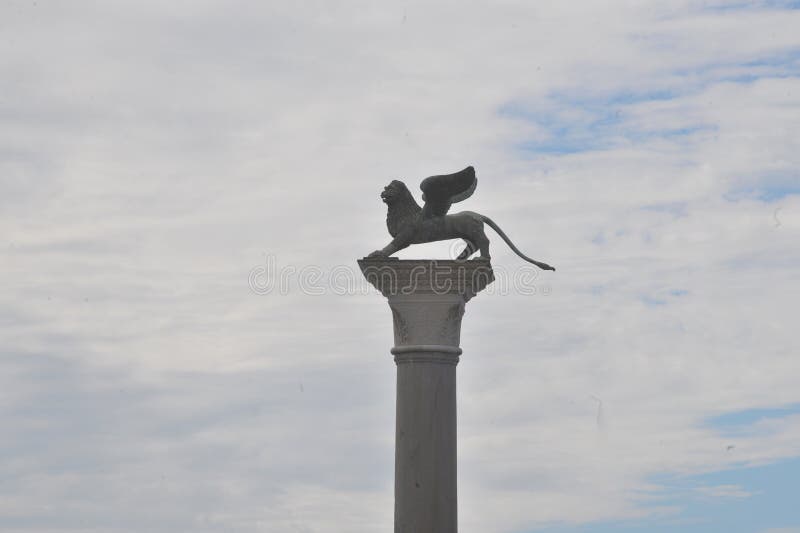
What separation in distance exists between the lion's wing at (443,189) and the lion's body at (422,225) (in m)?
0.11

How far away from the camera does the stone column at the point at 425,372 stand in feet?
58.5

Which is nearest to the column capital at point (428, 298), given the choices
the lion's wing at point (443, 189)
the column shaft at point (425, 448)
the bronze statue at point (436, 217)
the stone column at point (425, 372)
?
the stone column at point (425, 372)

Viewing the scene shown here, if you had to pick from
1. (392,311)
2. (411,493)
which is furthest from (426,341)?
(411,493)

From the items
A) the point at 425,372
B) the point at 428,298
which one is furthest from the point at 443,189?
the point at 425,372

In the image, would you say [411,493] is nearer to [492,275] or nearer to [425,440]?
[425,440]

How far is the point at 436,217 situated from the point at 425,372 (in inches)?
97.9

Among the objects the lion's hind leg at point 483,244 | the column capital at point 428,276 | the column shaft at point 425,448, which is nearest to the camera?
the column shaft at point 425,448

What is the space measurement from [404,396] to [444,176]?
10.8 ft

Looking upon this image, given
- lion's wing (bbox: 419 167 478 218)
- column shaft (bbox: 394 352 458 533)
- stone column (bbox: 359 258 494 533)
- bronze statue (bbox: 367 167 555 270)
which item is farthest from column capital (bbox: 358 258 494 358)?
lion's wing (bbox: 419 167 478 218)

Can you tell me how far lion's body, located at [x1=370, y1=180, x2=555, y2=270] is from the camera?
1900cm

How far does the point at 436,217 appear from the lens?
19250 mm

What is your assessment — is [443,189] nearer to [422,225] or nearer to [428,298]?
[422,225]

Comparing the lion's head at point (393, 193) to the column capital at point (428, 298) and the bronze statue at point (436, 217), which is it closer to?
the bronze statue at point (436, 217)

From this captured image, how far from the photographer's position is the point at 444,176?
19.0 m
